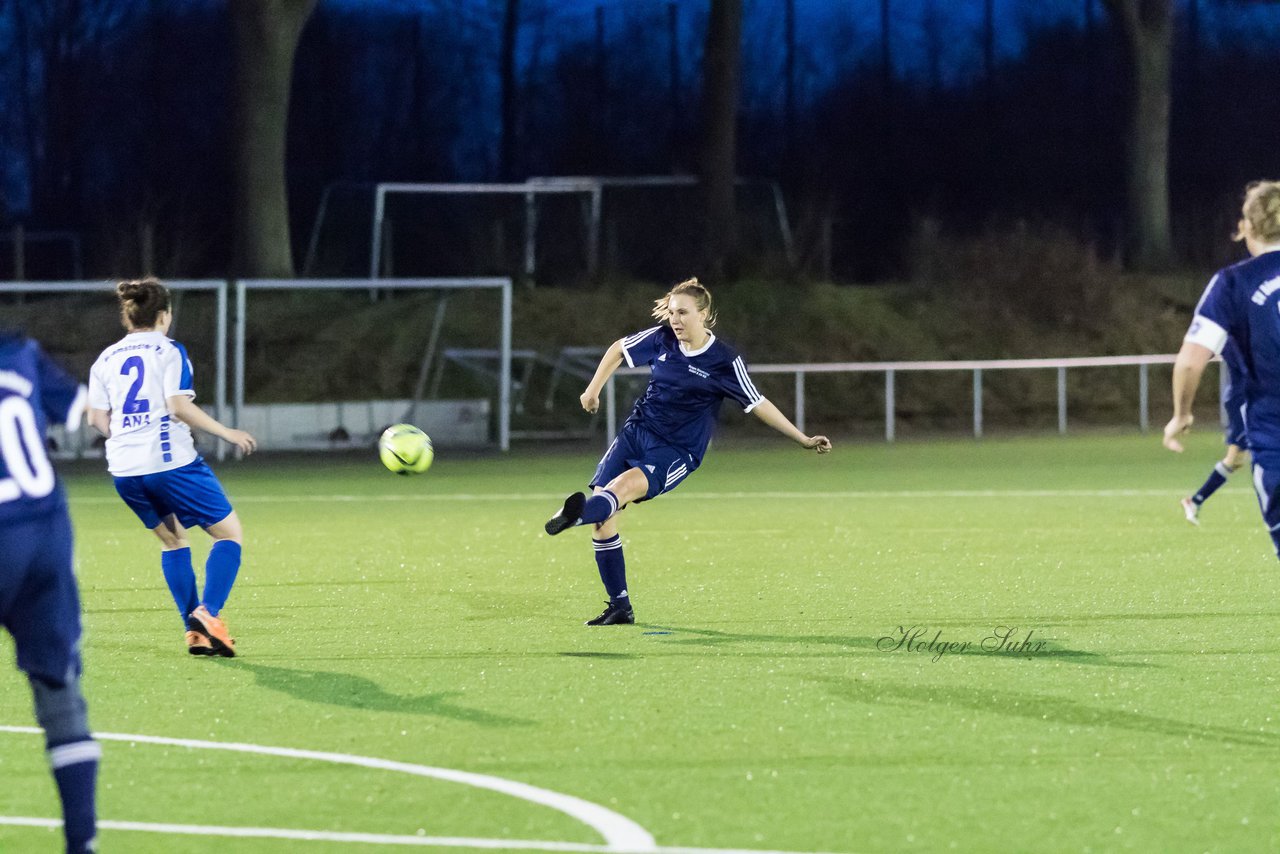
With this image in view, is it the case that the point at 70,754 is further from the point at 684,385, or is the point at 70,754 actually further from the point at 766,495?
the point at 766,495

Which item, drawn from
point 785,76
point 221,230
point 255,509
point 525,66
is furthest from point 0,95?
point 255,509

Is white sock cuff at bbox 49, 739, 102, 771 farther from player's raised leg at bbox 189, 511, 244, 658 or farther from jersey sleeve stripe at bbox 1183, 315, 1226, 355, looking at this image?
jersey sleeve stripe at bbox 1183, 315, 1226, 355

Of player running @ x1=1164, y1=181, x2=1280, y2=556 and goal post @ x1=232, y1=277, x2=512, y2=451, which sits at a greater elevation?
player running @ x1=1164, y1=181, x2=1280, y2=556

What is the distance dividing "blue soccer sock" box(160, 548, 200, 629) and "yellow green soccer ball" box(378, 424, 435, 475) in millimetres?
2233

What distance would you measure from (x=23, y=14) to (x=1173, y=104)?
20895mm

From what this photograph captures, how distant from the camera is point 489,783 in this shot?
20.0ft

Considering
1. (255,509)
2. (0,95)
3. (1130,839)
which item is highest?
(0,95)

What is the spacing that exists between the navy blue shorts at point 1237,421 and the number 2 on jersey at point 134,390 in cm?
446

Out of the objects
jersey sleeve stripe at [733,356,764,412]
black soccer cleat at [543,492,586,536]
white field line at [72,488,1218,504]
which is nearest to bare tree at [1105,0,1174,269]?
white field line at [72,488,1218,504]

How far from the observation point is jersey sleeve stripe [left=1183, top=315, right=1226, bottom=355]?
7.00 metres

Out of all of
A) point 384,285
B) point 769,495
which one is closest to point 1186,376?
point 769,495

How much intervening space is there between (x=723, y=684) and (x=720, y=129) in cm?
2414

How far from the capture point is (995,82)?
121 ft

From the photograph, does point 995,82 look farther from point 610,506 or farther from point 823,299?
point 610,506
